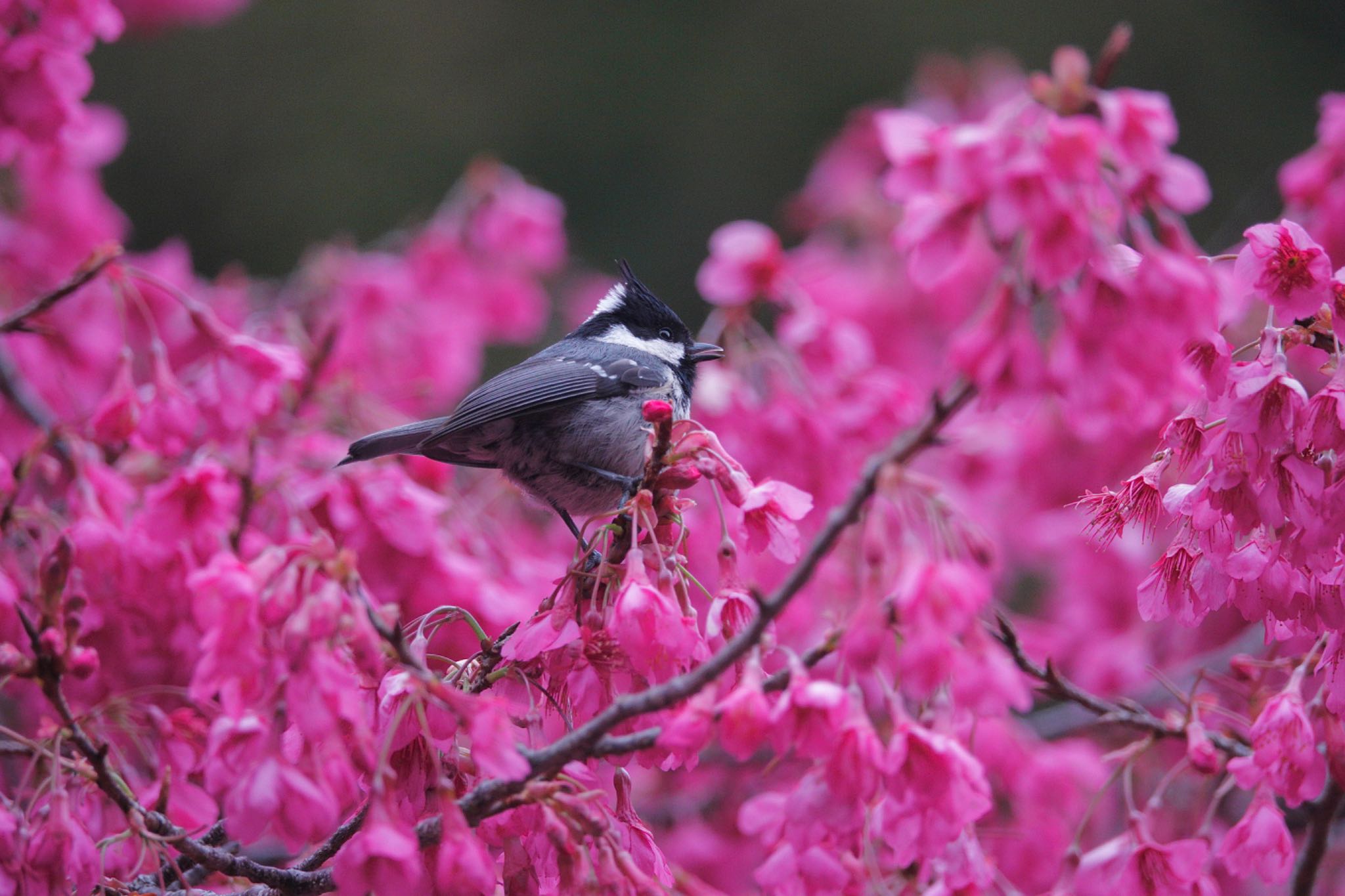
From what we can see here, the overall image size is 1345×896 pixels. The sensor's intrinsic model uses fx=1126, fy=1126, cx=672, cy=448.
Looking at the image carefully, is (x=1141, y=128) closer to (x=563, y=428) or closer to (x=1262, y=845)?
(x=1262, y=845)

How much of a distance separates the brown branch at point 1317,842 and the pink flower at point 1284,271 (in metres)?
0.82


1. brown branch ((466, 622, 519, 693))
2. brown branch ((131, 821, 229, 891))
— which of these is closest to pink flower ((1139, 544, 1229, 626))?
brown branch ((466, 622, 519, 693))

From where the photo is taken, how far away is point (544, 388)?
259cm

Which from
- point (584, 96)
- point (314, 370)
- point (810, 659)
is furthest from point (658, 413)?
point (584, 96)

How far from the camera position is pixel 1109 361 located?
1.22m

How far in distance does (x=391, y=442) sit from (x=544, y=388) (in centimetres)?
37

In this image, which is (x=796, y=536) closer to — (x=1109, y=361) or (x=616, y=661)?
(x=616, y=661)

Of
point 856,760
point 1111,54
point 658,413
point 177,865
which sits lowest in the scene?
point 177,865

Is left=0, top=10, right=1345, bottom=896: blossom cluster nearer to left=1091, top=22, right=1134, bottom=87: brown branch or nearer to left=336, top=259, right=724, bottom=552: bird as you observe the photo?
left=1091, top=22, right=1134, bottom=87: brown branch

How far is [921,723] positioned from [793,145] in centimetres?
753

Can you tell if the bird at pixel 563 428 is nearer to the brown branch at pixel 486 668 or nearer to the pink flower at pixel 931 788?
the brown branch at pixel 486 668

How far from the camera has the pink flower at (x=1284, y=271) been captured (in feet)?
5.22

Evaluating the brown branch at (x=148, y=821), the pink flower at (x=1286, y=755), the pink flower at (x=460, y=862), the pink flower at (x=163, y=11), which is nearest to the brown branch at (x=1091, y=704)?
the pink flower at (x=1286, y=755)

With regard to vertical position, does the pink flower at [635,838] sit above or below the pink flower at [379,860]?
below
